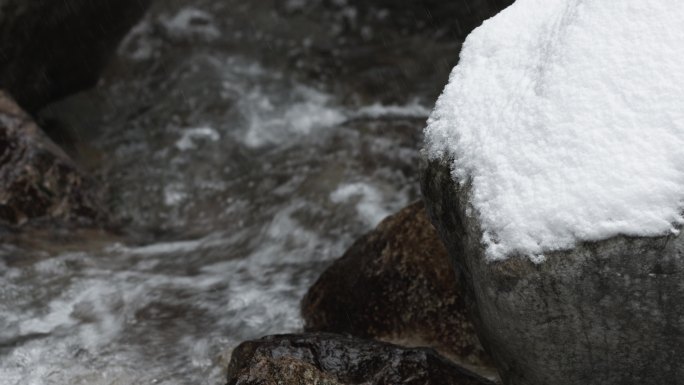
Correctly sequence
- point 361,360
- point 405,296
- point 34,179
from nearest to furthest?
point 361,360
point 405,296
point 34,179

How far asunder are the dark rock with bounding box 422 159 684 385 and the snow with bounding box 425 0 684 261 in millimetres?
53

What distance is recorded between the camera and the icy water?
3881 mm

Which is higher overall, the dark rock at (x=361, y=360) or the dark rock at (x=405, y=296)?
the dark rock at (x=405, y=296)

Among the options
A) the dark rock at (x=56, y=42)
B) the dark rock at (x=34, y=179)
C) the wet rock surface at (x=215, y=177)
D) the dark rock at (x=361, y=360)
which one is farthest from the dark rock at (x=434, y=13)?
the dark rock at (x=361, y=360)

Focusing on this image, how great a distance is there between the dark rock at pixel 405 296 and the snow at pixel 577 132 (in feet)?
2.60

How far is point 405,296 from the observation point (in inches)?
142

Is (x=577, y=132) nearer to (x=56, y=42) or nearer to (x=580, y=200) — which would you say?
(x=580, y=200)

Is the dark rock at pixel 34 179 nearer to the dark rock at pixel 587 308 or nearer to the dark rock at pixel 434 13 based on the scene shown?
the dark rock at pixel 587 308

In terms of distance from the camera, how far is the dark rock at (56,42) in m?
5.59

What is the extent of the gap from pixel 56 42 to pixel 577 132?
463cm

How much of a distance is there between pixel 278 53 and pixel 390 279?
4.14m

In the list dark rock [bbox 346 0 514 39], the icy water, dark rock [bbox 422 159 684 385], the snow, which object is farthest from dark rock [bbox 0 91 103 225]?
dark rock [bbox 346 0 514 39]

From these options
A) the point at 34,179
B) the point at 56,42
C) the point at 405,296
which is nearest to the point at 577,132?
the point at 405,296

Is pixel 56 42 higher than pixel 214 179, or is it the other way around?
pixel 56 42
